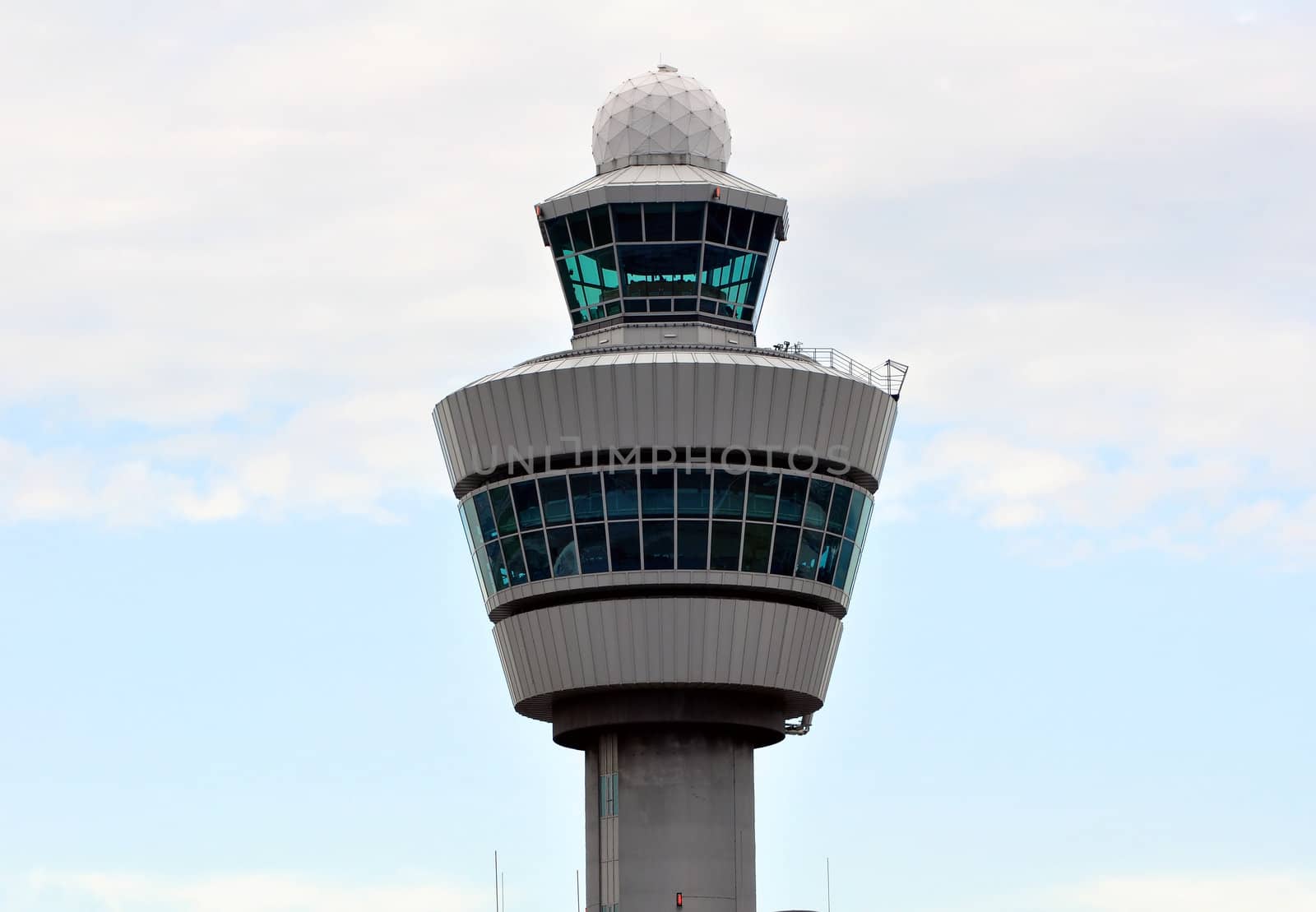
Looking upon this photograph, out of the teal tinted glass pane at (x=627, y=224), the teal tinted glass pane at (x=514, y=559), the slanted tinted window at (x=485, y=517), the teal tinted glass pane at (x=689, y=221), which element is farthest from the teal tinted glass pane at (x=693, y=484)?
the teal tinted glass pane at (x=627, y=224)

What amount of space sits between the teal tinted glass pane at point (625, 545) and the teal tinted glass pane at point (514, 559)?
3206mm

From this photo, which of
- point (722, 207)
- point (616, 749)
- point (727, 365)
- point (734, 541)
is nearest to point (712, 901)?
point (616, 749)

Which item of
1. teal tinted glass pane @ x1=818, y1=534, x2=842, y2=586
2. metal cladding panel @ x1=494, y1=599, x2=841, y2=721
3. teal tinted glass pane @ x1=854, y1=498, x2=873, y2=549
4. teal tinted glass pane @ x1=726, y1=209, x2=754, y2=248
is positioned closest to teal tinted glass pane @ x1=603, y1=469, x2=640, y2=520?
metal cladding panel @ x1=494, y1=599, x2=841, y2=721

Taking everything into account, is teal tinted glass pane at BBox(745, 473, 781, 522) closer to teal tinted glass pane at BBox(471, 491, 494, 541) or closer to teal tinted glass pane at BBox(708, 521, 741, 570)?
teal tinted glass pane at BBox(708, 521, 741, 570)

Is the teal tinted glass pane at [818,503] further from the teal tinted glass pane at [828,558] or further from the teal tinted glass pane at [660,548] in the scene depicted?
the teal tinted glass pane at [660,548]

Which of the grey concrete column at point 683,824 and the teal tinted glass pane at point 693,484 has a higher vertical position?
the teal tinted glass pane at point 693,484

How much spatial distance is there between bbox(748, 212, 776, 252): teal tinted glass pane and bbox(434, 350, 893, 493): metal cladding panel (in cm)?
567

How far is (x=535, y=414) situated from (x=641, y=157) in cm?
1131

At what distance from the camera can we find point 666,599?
266 feet

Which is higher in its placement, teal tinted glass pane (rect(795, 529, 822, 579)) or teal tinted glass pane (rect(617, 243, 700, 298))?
teal tinted glass pane (rect(617, 243, 700, 298))

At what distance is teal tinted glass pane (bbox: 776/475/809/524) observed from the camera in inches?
3236

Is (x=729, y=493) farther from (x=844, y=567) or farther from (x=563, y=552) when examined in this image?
(x=563, y=552)

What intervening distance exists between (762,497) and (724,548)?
6.57 feet

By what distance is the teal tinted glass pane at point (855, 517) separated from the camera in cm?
8425
